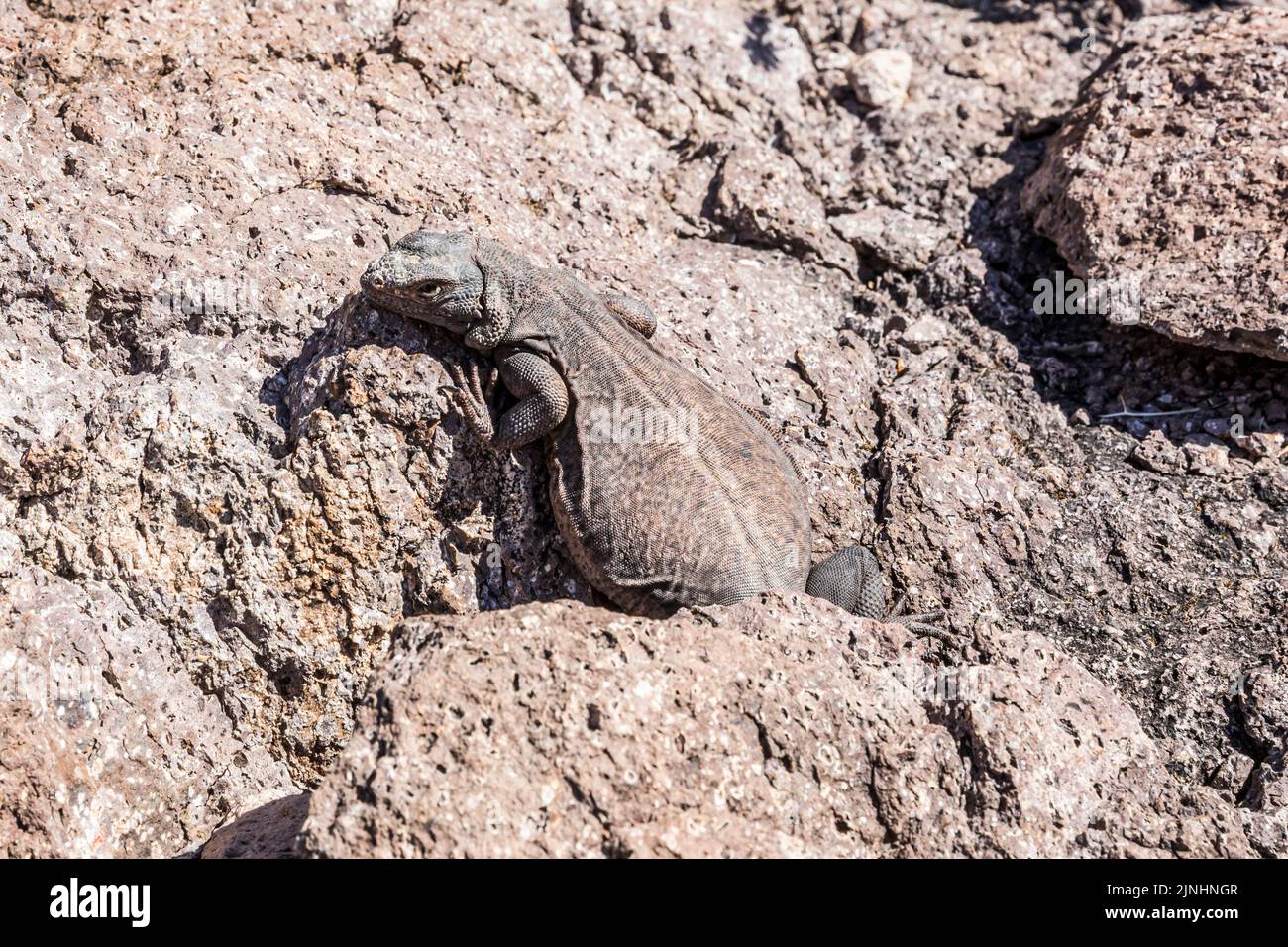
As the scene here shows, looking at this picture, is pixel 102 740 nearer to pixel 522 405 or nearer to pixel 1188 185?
pixel 522 405

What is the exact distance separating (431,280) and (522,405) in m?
0.75

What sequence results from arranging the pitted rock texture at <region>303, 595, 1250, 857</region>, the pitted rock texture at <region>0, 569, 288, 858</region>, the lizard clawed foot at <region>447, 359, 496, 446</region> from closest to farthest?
the pitted rock texture at <region>303, 595, 1250, 857</region> < the pitted rock texture at <region>0, 569, 288, 858</region> < the lizard clawed foot at <region>447, 359, 496, 446</region>

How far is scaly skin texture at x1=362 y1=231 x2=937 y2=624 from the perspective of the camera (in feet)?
16.0

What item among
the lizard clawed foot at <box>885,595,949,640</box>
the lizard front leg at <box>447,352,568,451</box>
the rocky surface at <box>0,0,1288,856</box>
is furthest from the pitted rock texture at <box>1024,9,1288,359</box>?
the lizard front leg at <box>447,352,568,451</box>

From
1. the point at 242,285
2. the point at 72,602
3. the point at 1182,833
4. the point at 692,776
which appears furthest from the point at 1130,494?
the point at 72,602

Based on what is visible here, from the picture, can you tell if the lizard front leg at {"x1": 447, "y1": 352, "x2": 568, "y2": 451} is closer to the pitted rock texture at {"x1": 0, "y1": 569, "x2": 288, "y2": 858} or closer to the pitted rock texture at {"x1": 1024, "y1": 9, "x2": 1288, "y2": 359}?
the pitted rock texture at {"x1": 0, "y1": 569, "x2": 288, "y2": 858}

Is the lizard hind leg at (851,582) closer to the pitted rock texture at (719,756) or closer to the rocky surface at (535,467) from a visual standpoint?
the rocky surface at (535,467)

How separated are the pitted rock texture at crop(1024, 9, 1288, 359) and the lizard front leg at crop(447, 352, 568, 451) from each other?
129 inches

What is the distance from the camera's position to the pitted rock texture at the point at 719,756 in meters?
3.31

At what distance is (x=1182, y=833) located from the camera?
12.1 ft

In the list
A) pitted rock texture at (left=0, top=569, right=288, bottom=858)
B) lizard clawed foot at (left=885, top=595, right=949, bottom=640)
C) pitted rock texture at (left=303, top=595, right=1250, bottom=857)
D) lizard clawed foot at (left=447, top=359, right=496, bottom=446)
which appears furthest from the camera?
lizard clawed foot at (left=447, top=359, right=496, bottom=446)

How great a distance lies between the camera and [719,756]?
3.54 m

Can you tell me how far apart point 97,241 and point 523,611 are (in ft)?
10.8

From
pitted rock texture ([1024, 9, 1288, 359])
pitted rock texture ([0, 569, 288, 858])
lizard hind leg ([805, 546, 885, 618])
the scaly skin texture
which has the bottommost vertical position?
pitted rock texture ([0, 569, 288, 858])
